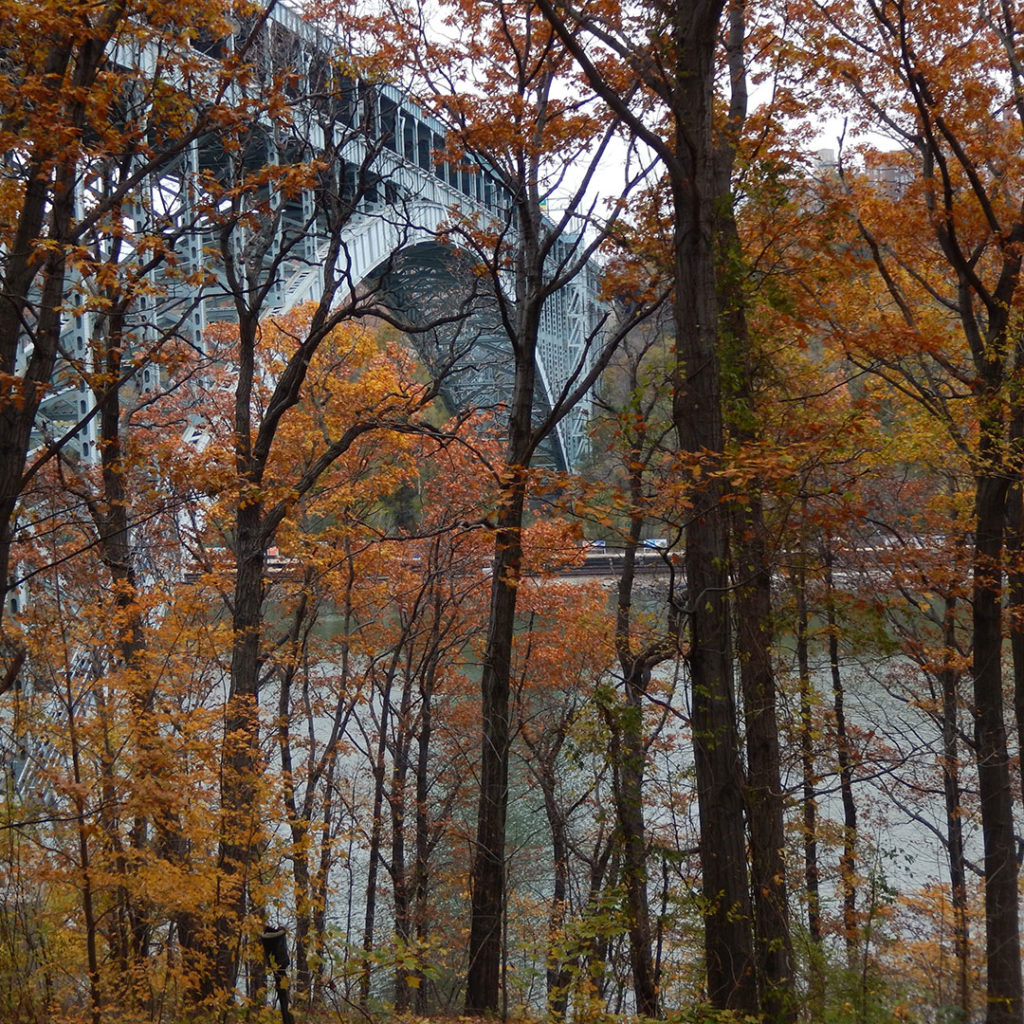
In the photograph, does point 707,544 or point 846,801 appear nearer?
point 707,544

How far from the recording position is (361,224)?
23.5m

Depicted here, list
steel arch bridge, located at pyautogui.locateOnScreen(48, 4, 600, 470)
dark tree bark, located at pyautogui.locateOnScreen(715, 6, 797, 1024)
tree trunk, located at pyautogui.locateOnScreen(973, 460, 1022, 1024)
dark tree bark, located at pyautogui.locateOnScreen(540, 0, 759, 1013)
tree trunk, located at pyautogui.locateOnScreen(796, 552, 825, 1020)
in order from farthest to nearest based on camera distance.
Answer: steel arch bridge, located at pyautogui.locateOnScreen(48, 4, 600, 470)
tree trunk, located at pyautogui.locateOnScreen(973, 460, 1022, 1024)
tree trunk, located at pyautogui.locateOnScreen(796, 552, 825, 1020)
dark tree bark, located at pyautogui.locateOnScreen(715, 6, 797, 1024)
dark tree bark, located at pyautogui.locateOnScreen(540, 0, 759, 1013)

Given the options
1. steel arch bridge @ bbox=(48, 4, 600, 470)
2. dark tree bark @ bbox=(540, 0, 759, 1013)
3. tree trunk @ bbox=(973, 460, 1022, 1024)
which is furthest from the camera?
steel arch bridge @ bbox=(48, 4, 600, 470)

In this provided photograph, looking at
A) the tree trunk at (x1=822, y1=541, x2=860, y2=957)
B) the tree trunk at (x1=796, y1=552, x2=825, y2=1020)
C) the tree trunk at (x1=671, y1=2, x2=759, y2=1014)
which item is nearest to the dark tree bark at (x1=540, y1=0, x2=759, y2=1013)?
the tree trunk at (x1=671, y1=2, x2=759, y2=1014)

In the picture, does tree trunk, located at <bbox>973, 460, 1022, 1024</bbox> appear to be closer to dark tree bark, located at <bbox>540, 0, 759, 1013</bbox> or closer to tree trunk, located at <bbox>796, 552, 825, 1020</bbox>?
tree trunk, located at <bbox>796, 552, 825, 1020</bbox>

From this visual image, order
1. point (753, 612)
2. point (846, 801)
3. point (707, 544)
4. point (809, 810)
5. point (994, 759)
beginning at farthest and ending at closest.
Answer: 1. point (846, 801)
2. point (809, 810)
3. point (994, 759)
4. point (753, 612)
5. point (707, 544)

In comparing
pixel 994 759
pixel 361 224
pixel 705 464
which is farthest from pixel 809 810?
pixel 361 224

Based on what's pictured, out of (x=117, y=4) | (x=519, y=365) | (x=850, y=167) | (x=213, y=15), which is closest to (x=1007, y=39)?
(x=850, y=167)

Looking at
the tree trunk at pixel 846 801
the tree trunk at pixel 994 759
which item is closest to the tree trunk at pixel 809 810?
the tree trunk at pixel 846 801

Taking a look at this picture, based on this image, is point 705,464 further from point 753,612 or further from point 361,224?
point 361,224

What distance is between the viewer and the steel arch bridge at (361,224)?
9.31 meters

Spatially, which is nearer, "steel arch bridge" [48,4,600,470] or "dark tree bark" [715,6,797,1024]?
"dark tree bark" [715,6,797,1024]

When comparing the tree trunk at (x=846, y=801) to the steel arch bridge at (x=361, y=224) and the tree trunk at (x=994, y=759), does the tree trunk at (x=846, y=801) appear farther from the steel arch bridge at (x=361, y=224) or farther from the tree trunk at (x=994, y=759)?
the steel arch bridge at (x=361, y=224)

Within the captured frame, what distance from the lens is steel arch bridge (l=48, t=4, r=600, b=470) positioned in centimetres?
931
